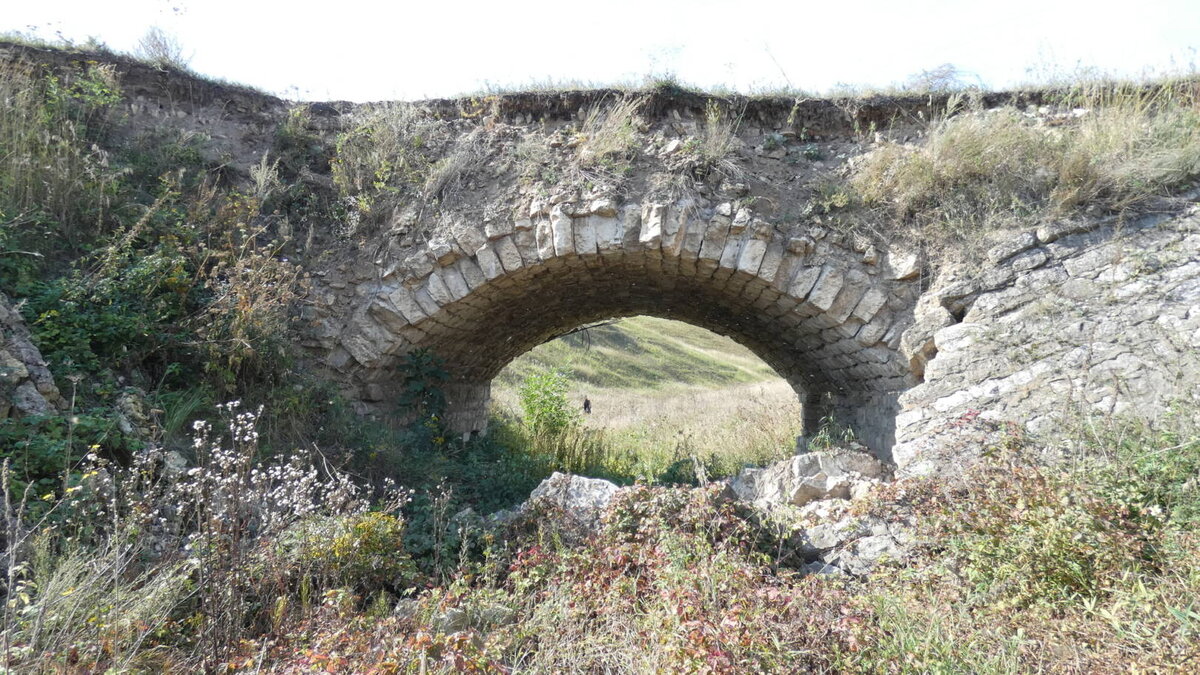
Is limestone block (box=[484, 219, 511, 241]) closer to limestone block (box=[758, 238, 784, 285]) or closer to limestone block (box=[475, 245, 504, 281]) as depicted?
limestone block (box=[475, 245, 504, 281])

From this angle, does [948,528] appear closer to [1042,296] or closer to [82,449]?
[1042,296]

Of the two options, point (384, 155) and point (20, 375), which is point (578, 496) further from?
point (384, 155)

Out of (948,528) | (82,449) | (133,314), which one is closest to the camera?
(948,528)

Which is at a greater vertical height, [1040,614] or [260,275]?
[260,275]

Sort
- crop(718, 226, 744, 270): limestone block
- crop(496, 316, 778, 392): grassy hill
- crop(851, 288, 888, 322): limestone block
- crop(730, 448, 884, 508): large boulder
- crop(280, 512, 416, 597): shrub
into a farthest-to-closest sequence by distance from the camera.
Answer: crop(496, 316, 778, 392): grassy hill → crop(718, 226, 744, 270): limestone block → crop(851, 288, 888, 322): limestone block → crop(730, 448, 884, 508): large boulder → crop(280, 512, 416, 597): shrub

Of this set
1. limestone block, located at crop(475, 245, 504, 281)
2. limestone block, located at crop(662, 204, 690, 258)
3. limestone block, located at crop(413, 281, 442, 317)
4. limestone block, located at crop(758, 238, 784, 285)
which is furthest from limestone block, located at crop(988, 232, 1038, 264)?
limestone block, located at crop(413, 281, 442, 317)

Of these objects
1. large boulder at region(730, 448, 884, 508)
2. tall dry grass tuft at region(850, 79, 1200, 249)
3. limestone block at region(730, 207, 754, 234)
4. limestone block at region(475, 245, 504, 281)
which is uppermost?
tall dry grass tuft at region(850, 79, 1200, 249)

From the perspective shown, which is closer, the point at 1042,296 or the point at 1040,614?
the point at 1040,614

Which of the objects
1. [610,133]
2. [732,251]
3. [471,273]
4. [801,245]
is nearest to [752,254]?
[732,251]

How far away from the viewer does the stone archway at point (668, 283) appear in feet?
18.6

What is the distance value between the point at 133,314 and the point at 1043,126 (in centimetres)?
771

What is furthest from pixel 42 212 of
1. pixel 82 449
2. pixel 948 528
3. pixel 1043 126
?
pixel 1043 126

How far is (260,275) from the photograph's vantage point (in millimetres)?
5457

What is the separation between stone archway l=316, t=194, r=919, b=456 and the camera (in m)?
5.68
